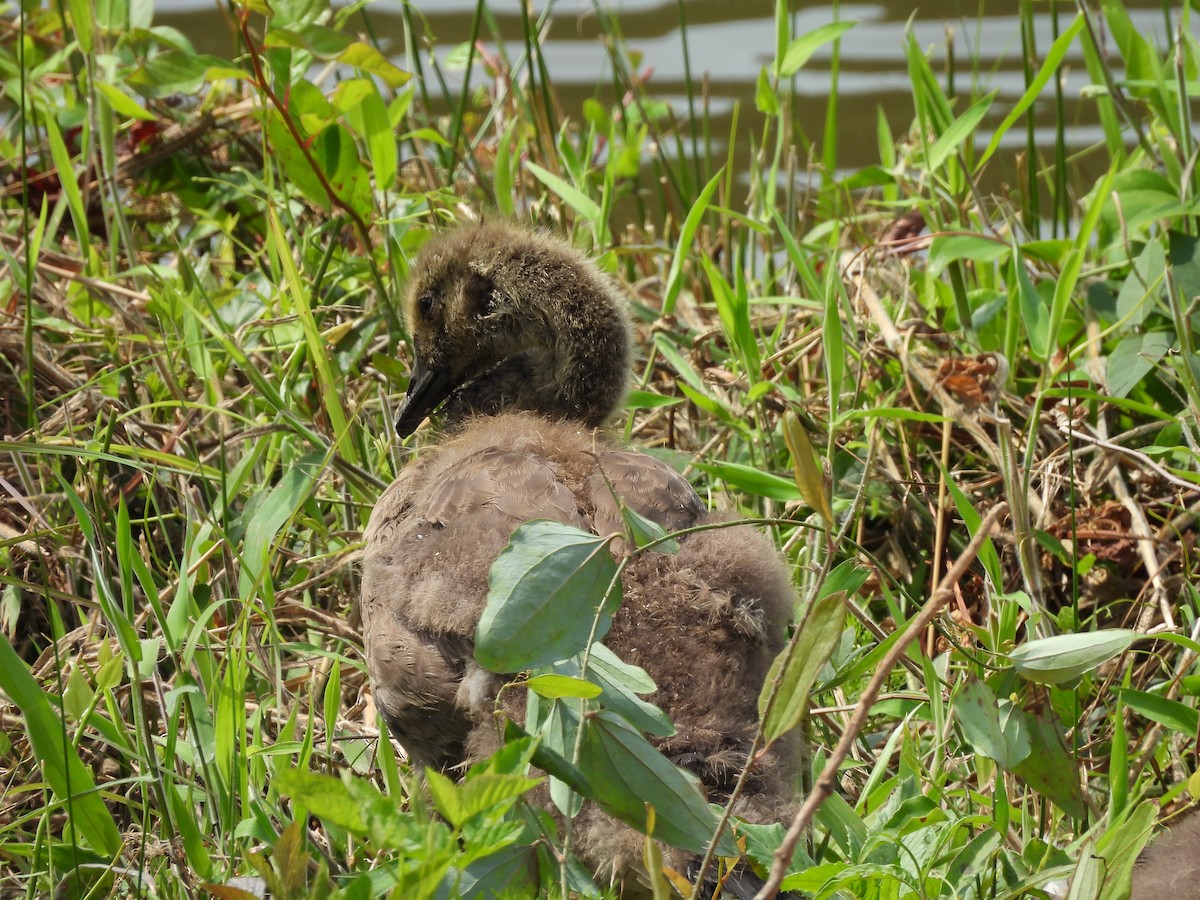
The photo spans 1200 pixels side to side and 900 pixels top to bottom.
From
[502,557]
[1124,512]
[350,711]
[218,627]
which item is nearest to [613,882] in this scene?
[502,557]

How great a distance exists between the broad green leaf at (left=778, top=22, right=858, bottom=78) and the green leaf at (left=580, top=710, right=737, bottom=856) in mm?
2700

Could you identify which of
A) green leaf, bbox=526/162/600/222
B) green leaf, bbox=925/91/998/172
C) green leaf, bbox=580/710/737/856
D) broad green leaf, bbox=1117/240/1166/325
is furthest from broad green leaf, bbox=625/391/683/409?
green leaf, bbox=580/710/737/856

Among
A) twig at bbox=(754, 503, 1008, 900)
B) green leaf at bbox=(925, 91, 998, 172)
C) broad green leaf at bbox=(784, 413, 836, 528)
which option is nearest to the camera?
twig at bbox=(754, 503, 1008, 900)

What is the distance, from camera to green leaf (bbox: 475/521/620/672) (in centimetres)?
166

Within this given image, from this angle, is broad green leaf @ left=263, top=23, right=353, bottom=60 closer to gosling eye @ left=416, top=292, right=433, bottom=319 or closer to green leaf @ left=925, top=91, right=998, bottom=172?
gosling eye @ left=416, top=292, right=433, bottom=319

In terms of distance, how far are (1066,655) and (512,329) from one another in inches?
62.9

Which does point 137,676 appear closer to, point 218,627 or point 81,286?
point 218,627

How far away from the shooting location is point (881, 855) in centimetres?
204

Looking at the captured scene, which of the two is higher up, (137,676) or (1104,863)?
(137,676)

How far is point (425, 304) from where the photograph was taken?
3215 mm

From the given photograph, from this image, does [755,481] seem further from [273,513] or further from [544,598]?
[544,598]

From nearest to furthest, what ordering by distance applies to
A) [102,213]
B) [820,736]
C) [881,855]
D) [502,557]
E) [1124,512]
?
1. [502,557]
2. [881,855]
3. [820,736]
4. [1124,512]
5. [102,213]

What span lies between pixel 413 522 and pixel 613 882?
78 centimetres

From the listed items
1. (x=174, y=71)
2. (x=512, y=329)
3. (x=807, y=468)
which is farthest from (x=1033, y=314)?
(x=174, y=71)
